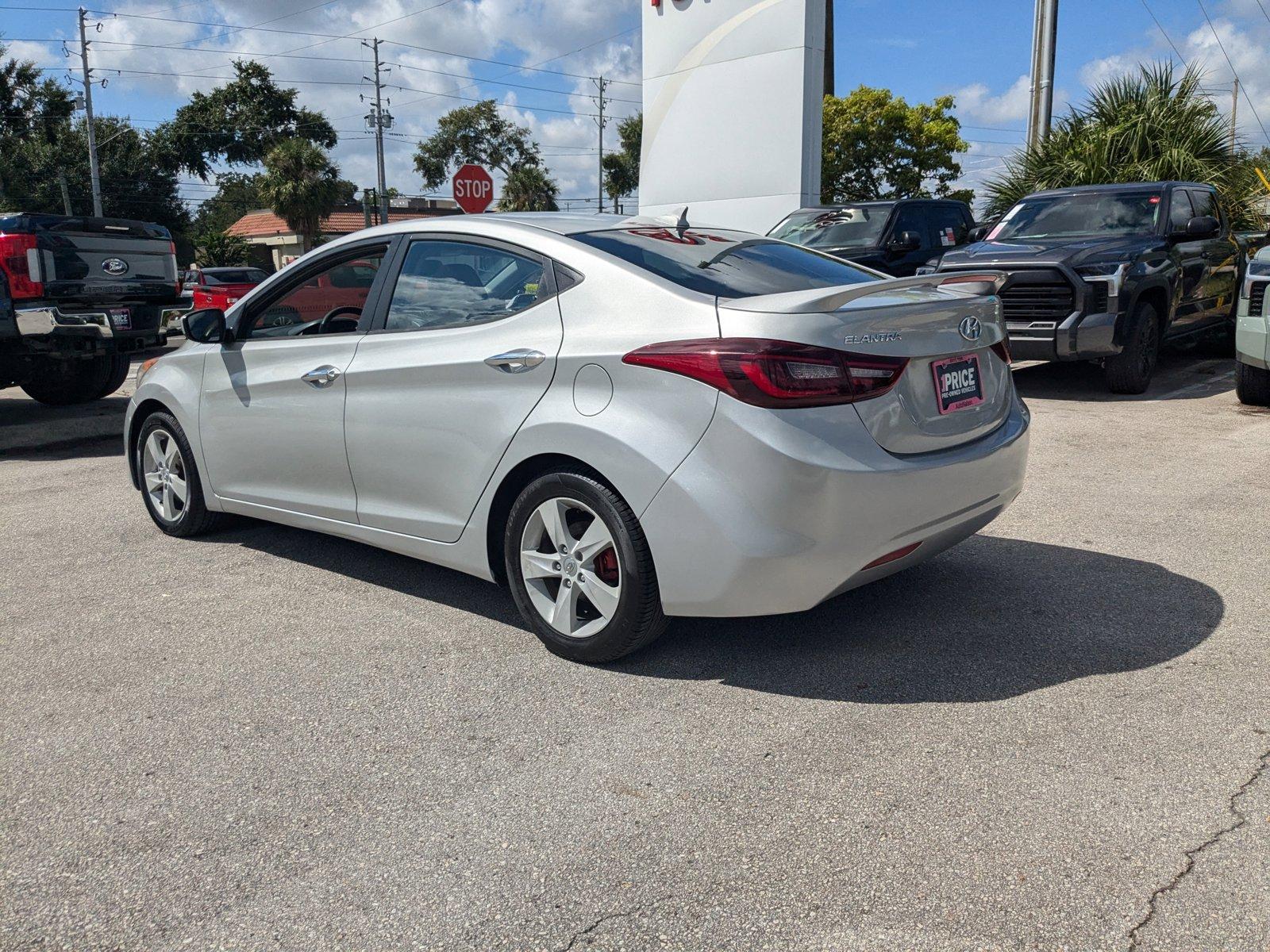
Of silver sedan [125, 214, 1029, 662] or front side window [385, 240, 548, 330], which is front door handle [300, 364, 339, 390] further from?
front side window [385, 240, 548, 330]

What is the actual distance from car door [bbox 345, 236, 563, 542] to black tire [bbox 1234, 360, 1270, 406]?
703cm

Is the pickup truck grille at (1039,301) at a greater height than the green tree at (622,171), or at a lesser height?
lesser

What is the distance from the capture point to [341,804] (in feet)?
9.70

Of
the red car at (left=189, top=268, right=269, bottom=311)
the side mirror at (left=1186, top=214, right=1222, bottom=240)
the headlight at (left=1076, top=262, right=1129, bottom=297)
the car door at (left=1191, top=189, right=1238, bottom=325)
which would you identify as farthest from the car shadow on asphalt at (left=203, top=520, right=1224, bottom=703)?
the red car at (left=189, top=268, right=269, bottom=311)

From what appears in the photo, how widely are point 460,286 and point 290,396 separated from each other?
1101mm

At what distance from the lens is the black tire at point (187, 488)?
5.54 metres

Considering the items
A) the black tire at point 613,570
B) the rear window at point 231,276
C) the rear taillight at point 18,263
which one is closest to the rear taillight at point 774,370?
the black tire at point 613,570

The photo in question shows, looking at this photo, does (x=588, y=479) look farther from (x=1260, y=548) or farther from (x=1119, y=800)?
(x=1260, y=548)

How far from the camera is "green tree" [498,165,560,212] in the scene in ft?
205

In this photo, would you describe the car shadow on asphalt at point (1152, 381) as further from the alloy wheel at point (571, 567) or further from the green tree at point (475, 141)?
the green tree at point (475, 141)

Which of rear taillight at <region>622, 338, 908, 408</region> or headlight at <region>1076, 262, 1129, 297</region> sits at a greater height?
headlight at <region>1076, 262, 1129, 297</region>

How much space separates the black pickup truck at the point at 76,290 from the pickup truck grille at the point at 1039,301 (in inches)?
301

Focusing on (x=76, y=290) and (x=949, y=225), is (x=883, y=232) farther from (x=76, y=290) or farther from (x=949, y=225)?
(x=76, y=290)

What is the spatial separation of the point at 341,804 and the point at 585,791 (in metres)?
0.66
